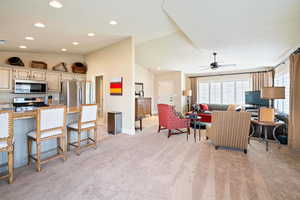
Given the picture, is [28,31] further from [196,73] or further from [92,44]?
[196,73]

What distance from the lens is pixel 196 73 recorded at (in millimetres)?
8461

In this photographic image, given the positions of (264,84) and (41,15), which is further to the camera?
(264,84)

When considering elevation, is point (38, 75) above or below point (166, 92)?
above

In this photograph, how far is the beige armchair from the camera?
288 cm

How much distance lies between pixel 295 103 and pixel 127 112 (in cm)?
416

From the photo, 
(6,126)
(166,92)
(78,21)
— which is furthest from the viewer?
(166,92)

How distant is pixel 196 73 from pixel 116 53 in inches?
213

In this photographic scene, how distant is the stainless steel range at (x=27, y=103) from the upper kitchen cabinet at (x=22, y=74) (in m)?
0.65

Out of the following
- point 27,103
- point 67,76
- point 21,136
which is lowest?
point 21,136

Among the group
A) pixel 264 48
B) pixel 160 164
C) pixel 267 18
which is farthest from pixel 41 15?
pixel 264 48

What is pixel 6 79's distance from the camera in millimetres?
4199

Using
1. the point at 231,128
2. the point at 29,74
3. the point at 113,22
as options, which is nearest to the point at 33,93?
the point at 29,74

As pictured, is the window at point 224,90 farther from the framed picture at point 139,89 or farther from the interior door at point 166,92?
the framed picture at point 139,89

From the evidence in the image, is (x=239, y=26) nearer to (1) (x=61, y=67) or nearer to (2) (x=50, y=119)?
(2) (x=50, y=119)
